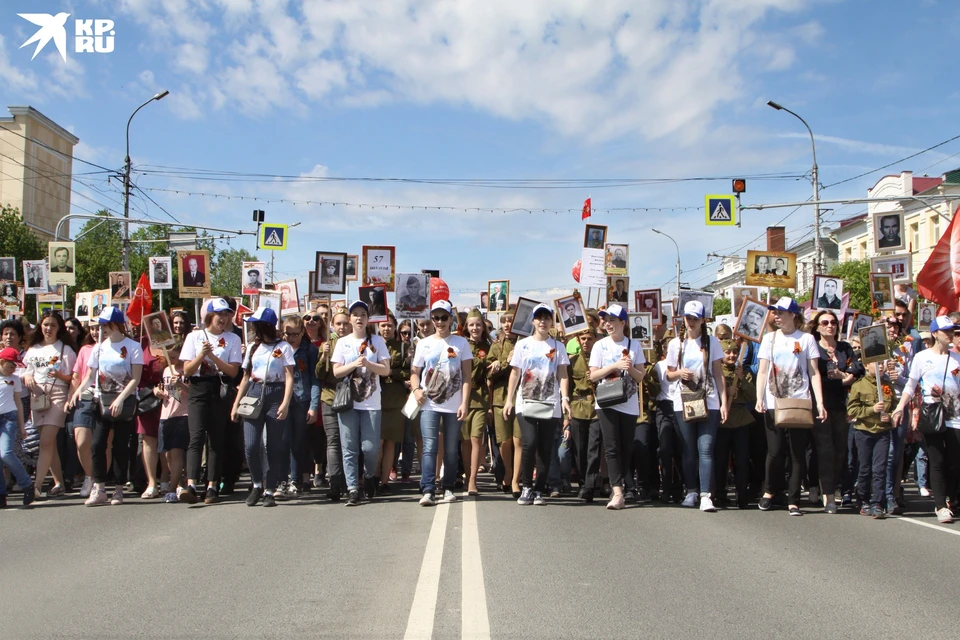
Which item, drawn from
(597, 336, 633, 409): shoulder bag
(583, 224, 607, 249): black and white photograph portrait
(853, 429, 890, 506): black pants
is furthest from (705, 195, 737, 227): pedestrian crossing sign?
(597, 336, 633, 409): shoulder bag

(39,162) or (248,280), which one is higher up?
(39,162)

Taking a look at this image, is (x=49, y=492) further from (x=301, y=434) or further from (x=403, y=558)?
(x=403, y=558)

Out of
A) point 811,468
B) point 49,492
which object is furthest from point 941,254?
point 49,492

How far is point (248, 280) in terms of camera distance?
19328 mm

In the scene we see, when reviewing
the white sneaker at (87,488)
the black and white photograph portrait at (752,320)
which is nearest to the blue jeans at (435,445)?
the black and white photograph portrait at (752,320)

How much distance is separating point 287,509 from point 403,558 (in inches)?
116

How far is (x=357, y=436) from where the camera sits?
31.3ft

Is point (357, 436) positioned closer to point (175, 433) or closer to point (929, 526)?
point (175, 433)

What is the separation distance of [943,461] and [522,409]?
4.22 metres

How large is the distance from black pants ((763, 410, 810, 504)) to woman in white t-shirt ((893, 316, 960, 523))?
94cm

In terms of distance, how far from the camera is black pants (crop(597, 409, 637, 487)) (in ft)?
30.7

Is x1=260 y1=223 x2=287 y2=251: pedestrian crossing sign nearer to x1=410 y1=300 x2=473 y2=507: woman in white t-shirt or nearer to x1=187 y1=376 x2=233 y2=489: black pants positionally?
x1=187 y1=376 x2=233 y2=489: black pants

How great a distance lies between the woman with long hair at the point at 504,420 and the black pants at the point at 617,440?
1.05 meters

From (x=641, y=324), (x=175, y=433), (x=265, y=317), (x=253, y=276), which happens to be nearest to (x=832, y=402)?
(x=265, y=317)
